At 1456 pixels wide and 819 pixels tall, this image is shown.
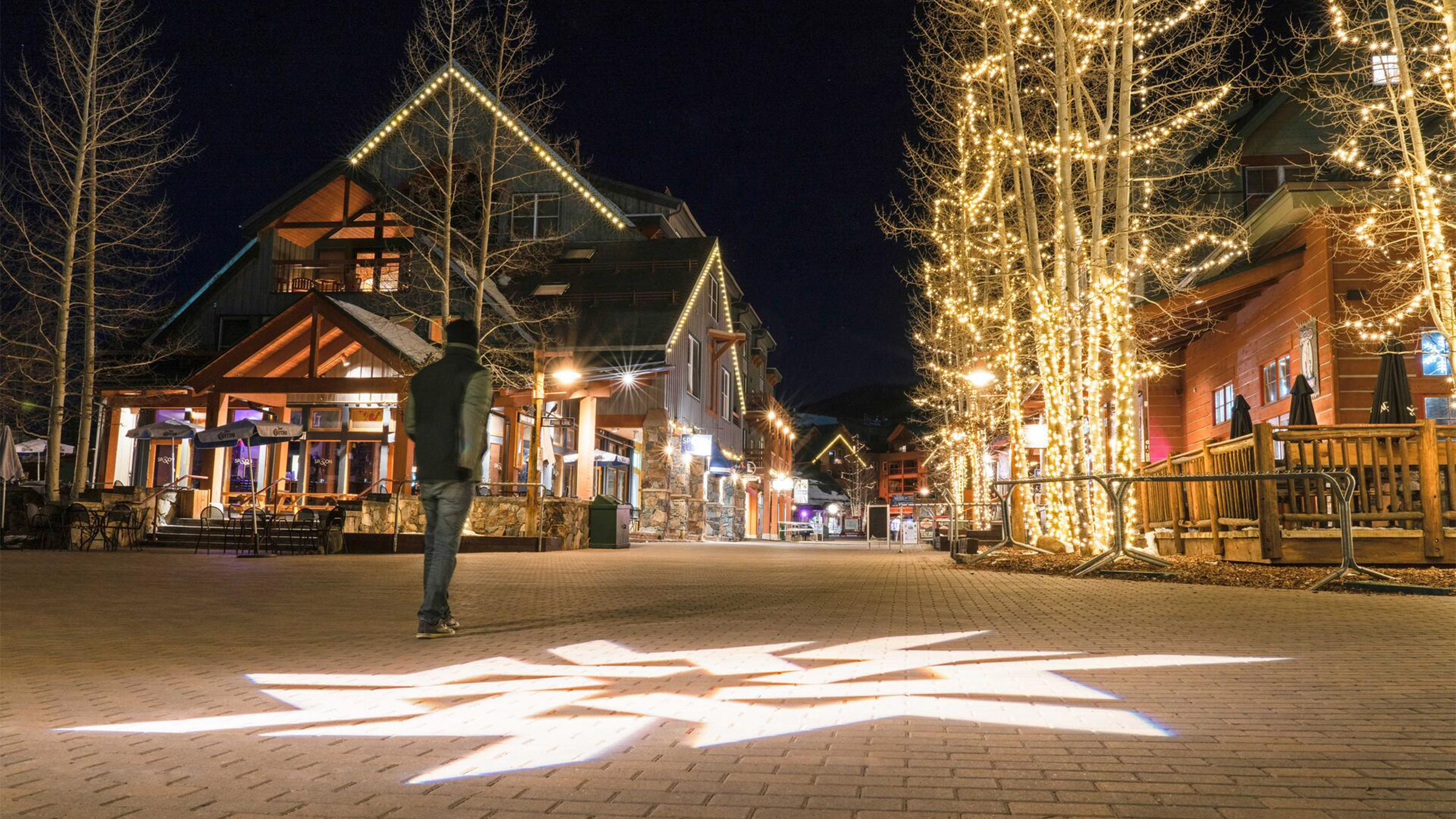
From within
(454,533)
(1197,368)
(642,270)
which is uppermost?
(642,270)

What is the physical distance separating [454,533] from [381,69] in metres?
19.9

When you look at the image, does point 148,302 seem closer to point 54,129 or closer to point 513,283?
point 54,129

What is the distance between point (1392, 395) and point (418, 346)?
66.7ft

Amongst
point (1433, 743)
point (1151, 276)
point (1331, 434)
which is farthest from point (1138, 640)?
point (1151, 276)

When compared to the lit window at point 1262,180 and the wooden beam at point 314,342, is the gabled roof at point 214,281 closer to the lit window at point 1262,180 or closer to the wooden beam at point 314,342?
the wooden beam at point 314,342

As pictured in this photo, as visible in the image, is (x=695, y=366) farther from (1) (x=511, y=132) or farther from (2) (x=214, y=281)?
(2) (x=214, y=281)

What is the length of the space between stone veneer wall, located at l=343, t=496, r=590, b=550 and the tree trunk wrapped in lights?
917 cm

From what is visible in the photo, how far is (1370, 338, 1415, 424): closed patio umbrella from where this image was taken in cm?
1563

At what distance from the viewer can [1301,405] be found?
1688 centimetres

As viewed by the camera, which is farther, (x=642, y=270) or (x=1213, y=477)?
(x=642, y=270)

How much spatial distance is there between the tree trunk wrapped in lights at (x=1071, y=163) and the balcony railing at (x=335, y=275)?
668 inches

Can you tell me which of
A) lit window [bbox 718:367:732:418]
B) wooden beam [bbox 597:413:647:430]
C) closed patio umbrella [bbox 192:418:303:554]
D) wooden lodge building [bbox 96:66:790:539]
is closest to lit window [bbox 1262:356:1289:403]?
wooden lodge building [bbox 96:66:790:539]

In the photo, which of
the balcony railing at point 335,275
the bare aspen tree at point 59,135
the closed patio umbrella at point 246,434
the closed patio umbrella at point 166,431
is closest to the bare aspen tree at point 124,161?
the bare aspen tree at point 59,135

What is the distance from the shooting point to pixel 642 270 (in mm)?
36250
